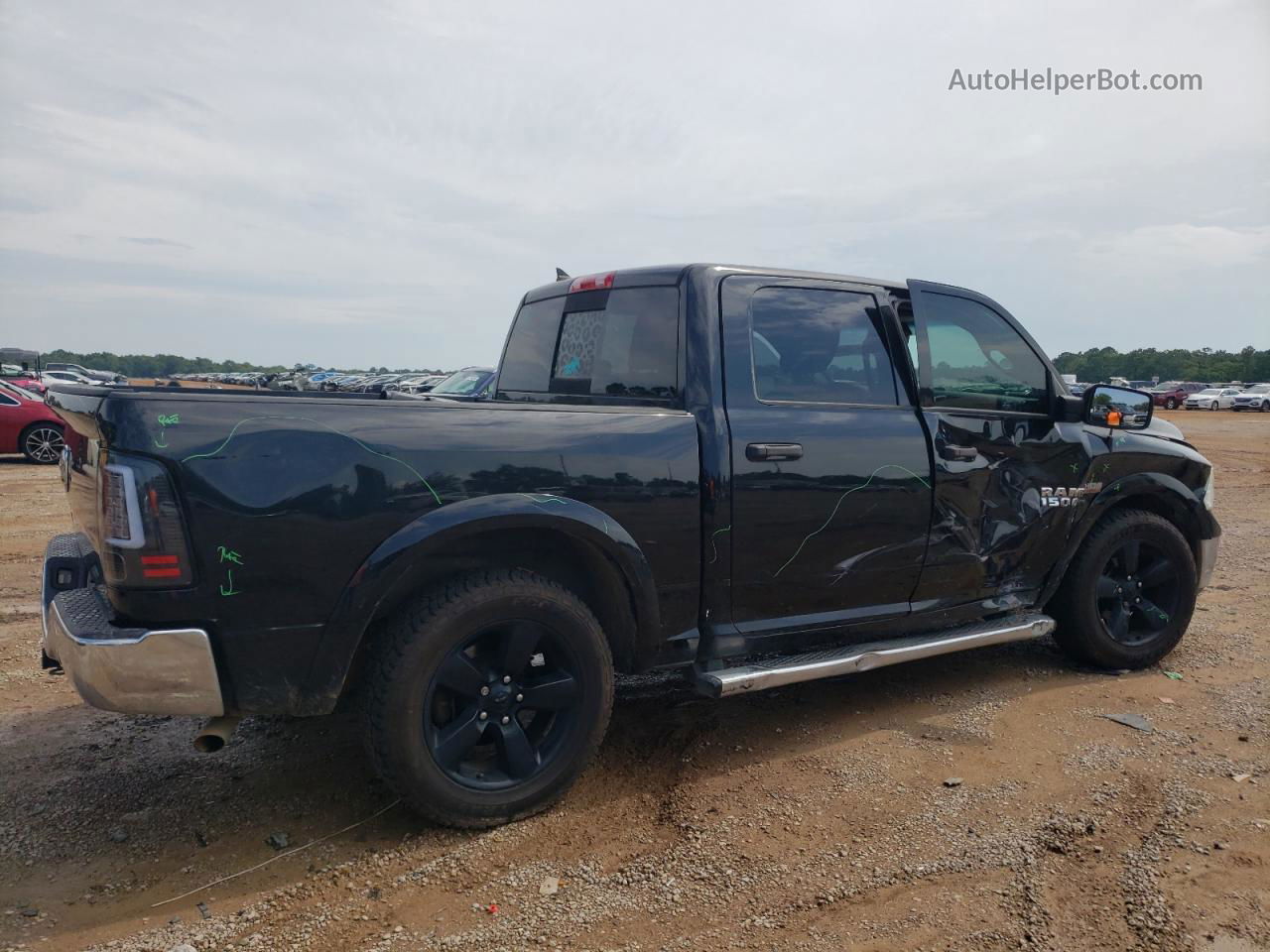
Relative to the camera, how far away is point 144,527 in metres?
2.55

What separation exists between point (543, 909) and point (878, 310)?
2.84 m

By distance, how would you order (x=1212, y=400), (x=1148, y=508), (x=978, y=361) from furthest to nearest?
(x=1212, y=400), (x=1148, y=508), (x=978, y=361)

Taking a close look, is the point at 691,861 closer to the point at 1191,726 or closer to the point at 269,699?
the point at 269,699

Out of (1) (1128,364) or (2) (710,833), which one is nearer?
(2) (710,833)

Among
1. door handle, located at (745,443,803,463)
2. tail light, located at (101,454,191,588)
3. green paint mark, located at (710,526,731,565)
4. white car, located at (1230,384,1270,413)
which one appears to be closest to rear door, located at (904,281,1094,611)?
door handle, located at (745,443,803,463)

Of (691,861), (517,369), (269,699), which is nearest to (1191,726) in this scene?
(691,861)

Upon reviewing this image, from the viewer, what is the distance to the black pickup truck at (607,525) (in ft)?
8.70

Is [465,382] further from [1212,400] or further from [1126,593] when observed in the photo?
[1212,400]

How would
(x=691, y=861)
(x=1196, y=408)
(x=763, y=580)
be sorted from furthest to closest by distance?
(x=1196, y=408) → (x=763, y=580) → (x=691, y=861)

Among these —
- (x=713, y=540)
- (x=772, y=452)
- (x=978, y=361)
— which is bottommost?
(x=713, y=540)

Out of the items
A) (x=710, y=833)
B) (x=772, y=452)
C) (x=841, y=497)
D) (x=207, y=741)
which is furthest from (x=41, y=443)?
(x=710, y=833)

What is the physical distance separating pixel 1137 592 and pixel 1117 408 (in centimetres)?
103

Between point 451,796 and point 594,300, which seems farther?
point 594,300

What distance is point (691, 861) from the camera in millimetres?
2926
